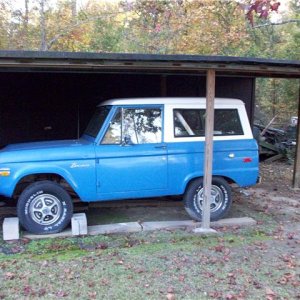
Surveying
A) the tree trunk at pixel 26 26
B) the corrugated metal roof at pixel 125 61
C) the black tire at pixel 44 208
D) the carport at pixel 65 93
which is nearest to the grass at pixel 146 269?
the black tire at pixel 44 208

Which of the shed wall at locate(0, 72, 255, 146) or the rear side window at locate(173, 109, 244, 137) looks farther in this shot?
the shed wall at locate(0, 72, 255, 146)

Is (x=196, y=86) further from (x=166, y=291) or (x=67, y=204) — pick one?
(x=166, y=291)

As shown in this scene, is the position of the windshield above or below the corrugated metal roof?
below

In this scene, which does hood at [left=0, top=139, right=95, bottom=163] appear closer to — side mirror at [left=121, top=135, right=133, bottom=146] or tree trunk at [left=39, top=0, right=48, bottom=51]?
side mirror at [left=121, top=135, right=133, bottom=146]

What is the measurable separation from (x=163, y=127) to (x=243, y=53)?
12.6m

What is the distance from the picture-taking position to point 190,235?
21.5 ft

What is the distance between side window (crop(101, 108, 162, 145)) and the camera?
6.70 m

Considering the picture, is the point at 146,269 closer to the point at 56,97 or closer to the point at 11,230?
the point at 11,230

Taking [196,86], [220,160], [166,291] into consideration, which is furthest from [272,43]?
[166,291]

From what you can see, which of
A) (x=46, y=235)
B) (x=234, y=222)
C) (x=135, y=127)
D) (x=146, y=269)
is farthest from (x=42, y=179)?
(x=234, y=222)

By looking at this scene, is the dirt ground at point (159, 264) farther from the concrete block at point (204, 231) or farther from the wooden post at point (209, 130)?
the wooden post at point (209, 130)

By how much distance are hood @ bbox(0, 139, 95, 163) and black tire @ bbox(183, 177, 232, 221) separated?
1.76 meters

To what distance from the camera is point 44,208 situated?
6.39 m

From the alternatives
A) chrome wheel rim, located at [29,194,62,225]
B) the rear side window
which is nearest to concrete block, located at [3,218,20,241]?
chrome wheel rim, located at [29,194,62,225]
